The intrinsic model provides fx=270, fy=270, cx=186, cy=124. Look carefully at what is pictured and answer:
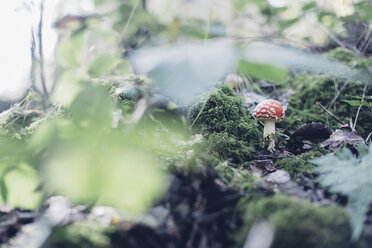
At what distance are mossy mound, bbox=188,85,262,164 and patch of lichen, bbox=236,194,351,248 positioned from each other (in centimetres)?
72

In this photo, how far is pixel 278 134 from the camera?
2299 millimetres

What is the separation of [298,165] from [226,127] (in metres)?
0.63

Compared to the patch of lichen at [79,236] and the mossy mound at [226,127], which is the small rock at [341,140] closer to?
the mossy mound at [226,127]

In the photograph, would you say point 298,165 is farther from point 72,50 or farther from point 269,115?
point 72,50

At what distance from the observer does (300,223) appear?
104 cm

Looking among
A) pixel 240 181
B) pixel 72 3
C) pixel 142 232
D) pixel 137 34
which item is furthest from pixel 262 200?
pixel 72 3

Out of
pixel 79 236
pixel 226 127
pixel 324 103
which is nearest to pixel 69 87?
pixel 79 236

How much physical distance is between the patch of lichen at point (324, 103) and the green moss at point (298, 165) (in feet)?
2.35

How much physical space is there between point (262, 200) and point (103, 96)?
801mm

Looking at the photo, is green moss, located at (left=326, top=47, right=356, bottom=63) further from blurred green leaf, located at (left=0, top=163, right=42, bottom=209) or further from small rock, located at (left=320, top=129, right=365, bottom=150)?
blurred green leaf, located at (left=0, top=163, right=42, bottom=209)

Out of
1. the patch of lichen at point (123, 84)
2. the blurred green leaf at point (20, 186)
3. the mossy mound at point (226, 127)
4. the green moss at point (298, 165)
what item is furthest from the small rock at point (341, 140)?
the blurred green leaf at point (20, 186)

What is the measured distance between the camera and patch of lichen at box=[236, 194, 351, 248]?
1003 millimetres

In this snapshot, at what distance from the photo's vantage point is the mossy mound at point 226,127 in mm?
1927

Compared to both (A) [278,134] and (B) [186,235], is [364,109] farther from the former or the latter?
(B) [186,235]
